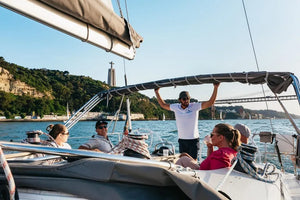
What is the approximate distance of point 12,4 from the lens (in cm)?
146

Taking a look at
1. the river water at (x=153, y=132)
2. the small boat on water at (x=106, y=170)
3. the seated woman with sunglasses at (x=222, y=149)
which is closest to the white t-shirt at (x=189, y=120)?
the river water at (x=153, y=132)

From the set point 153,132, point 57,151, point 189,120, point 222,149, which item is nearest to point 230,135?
point 222,149

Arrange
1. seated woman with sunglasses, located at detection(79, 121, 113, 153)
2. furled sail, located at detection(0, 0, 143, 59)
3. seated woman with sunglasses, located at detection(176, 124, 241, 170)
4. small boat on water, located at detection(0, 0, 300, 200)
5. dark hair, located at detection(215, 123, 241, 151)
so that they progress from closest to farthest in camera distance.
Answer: small boat on water, located at detection(0, 0, 300, 200) → furled sail, located at detection(0, 0, 143, 59) → seated woman with sunglasses, located at detection(176, 124, 241, 170) → dark hair, located at detection(215, 123, 241, 151) → seated woman with sunglasses, located at detection(79, 121, 113, 153)

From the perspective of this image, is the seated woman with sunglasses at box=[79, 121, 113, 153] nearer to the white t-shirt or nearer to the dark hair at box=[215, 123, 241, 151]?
the white t-shirt

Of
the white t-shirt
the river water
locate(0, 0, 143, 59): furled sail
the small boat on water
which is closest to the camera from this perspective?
the small boat on water

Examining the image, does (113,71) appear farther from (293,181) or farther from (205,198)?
(205,198)

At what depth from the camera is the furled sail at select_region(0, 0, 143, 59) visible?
1626 millimetres

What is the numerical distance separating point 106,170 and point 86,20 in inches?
58.6

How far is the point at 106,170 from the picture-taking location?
0.96 metres

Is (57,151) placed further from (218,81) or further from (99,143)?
(218,81)

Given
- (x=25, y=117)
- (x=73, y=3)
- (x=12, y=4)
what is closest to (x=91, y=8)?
(x=73, y=3)

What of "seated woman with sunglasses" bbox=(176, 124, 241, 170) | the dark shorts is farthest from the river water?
"seated woman with sunglasses" bbox=(176, 124, 241, 170)

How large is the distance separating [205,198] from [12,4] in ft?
5.11

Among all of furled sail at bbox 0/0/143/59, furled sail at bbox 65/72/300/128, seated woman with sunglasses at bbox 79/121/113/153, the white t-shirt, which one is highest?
furled sail at bbox 0/0/143/59
